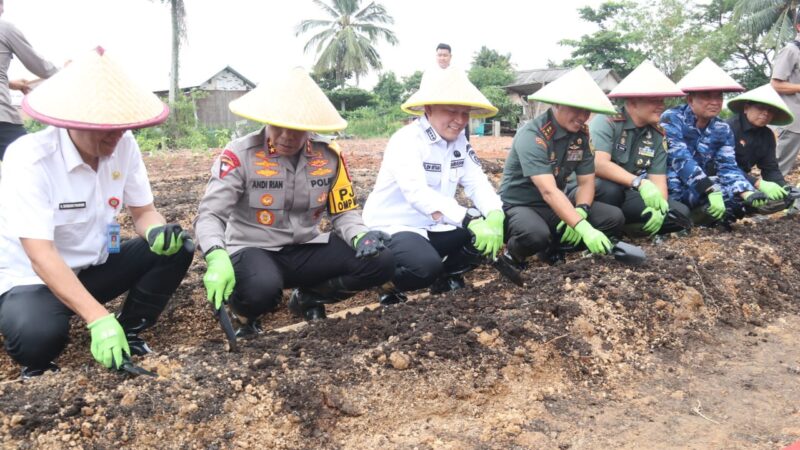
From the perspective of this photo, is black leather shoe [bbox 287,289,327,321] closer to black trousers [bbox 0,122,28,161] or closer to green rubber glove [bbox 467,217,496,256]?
green rubber glove [bbox 467,217,496,256]

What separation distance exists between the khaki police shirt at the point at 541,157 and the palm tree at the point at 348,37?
94.5ft

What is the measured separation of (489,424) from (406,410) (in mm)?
281

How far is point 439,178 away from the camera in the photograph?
327cm

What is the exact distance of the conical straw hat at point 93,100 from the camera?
1.97 metres

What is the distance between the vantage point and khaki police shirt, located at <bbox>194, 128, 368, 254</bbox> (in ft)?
8.37

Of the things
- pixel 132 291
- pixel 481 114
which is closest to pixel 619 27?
pixel 481 114

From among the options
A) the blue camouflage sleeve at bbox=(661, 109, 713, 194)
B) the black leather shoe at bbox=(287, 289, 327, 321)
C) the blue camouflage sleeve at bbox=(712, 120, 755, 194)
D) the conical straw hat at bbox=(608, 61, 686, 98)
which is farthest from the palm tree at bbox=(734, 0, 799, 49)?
the black leather shoe at bbox=(287, 289, 327, 321)

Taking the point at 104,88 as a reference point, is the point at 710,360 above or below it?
below

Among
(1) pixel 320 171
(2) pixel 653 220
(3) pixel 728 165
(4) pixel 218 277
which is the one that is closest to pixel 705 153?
(3) pixel 728 165

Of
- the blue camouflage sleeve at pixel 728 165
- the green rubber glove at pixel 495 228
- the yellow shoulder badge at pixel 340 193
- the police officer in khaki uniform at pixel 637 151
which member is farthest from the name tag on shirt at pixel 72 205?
the blue camouflage sleeve at pixel 728 165

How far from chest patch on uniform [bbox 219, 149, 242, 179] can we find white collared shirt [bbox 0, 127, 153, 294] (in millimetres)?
324

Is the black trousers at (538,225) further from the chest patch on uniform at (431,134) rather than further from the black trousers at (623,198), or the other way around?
the chest patch on uniform at (431,134)

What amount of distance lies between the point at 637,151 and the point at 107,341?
3.30 metres

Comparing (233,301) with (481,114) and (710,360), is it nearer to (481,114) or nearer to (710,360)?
(481,114)
